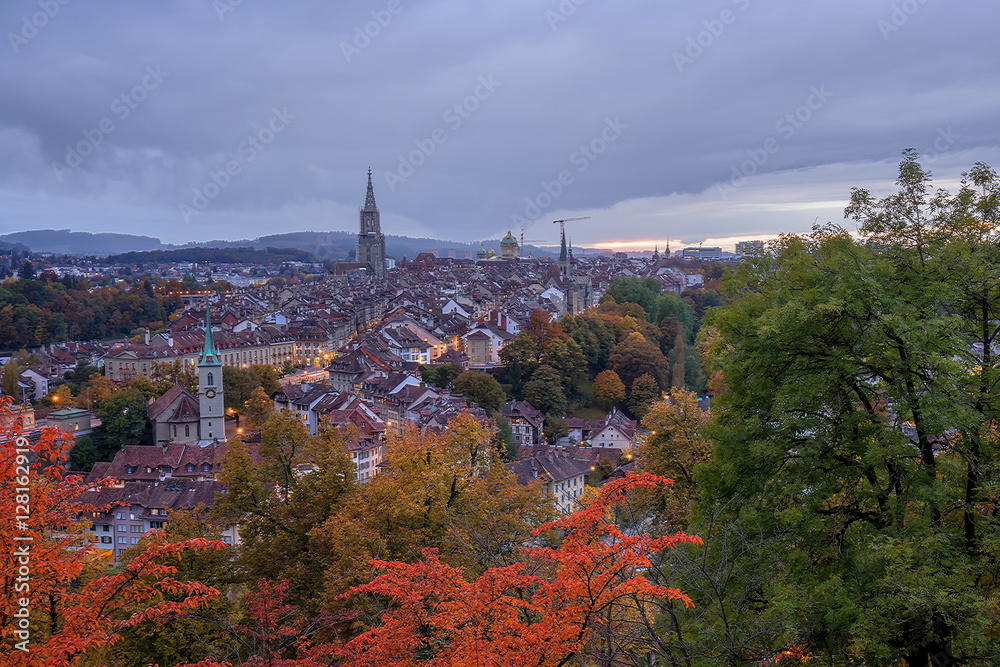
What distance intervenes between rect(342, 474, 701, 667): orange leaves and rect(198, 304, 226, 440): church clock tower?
35274 millimetres

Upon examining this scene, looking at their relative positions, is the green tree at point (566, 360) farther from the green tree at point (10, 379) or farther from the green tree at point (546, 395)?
the green tree at point (10, 379)

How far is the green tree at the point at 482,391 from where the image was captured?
44.1m

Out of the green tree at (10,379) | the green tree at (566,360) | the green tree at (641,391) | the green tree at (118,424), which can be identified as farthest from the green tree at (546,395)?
the green tree at (10,379)

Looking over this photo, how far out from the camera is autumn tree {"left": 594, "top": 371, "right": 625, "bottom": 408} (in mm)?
49125

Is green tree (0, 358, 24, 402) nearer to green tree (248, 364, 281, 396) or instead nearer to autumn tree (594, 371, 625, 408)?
green tree (248, 364, 281, 396)

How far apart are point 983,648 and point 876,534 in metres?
1.42

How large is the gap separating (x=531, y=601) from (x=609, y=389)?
4341cm

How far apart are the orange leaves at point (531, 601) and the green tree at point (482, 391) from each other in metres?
35.9

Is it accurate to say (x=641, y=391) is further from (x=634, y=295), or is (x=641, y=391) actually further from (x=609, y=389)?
(x=634, y=295)

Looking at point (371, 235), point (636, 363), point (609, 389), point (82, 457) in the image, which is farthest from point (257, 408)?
point (371, 235)

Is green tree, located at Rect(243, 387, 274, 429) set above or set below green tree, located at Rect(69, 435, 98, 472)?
above

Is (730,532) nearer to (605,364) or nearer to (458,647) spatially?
(458,647)

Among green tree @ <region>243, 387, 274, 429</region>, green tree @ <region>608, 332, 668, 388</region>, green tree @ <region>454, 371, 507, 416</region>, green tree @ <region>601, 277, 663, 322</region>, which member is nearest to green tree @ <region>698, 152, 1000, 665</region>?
green tree @ <region>454, 371, 507, 416</region>

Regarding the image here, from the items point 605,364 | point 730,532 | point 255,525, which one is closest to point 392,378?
point 605,364
